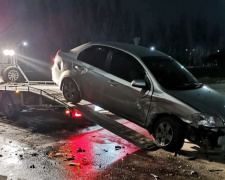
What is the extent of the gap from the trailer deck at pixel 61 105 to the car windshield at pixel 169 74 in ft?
4.18

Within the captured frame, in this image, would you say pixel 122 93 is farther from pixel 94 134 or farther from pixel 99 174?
pixel 94 134

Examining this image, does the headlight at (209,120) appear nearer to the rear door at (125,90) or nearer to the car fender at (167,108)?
the car fender at (167,108)

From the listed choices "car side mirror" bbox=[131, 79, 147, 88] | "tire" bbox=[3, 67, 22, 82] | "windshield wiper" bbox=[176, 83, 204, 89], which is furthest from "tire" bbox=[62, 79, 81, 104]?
"tire" bbox=[3, 67, 22, 82]

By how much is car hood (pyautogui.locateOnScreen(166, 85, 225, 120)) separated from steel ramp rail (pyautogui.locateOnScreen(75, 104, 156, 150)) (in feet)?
3.89

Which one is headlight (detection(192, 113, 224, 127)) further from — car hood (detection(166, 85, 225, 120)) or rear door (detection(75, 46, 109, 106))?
rear door (detection(75, 46, 109, 106))

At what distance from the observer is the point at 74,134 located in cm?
747

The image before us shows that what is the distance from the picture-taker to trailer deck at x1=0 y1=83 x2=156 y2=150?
238 inches

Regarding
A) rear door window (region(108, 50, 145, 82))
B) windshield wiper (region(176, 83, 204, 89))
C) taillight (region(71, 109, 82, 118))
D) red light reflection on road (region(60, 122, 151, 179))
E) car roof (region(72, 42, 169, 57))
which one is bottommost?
red light reflection on road (region(60, 122, 151, 179))

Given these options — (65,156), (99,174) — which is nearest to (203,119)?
(99,174)

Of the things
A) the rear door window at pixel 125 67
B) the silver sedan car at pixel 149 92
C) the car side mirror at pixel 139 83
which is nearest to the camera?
the silver sedan car at pixel 149 92

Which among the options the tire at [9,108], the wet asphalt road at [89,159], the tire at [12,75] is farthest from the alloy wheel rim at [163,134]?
the tire at [12,75]

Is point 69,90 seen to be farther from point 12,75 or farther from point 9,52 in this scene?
point 9,52

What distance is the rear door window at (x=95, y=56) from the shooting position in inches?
243

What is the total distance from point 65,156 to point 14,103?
408cm
